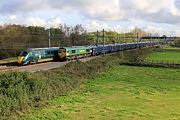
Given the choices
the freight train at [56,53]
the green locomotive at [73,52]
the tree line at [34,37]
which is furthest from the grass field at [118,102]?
the tree line at [34,37]

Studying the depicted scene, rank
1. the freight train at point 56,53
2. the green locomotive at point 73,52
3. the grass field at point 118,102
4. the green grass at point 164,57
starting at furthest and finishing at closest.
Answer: the green grass at point 164,57 → the green locomotive at point 73,52 → the freight train at point 56,53 → the grass field at point 118,102

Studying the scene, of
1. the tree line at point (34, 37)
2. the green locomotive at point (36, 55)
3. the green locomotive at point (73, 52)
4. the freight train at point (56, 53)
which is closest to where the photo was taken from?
the green locomotive at point (36, 55)

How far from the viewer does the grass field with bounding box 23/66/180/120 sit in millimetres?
18859

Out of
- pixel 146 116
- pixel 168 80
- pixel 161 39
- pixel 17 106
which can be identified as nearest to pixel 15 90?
pixel 17 106

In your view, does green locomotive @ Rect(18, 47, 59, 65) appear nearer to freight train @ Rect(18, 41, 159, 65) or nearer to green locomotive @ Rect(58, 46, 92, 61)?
freight train @ Rect(18, 41, 159, 65)

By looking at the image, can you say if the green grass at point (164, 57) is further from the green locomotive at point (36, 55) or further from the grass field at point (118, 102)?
the grass field at point (118, 102)

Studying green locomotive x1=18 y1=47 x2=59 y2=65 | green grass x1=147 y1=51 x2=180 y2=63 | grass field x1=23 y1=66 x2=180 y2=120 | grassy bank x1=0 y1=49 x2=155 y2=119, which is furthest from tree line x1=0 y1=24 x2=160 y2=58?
grassy bank x1=0 y1=49 x2=155 y2=119

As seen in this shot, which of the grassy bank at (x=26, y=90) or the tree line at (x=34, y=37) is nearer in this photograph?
the grassy bank at (x=26, y=90)

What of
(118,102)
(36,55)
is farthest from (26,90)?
(36,55)

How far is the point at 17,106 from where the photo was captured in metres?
18.1

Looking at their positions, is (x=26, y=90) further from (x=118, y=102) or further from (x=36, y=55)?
(x=36, y=55)

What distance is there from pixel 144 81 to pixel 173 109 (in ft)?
44.6

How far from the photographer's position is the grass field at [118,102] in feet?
61.9

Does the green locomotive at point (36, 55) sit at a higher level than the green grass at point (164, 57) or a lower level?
higher
